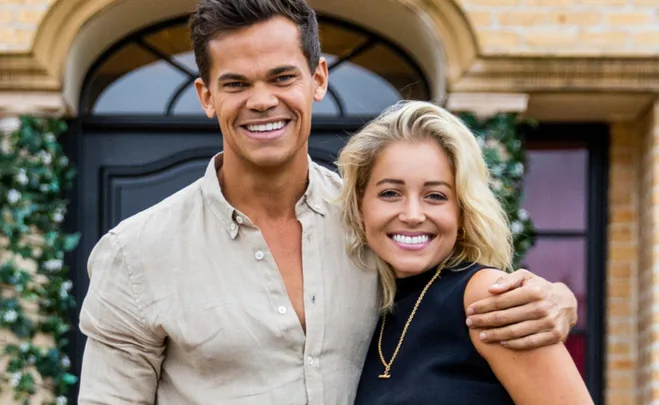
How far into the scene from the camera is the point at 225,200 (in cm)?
227

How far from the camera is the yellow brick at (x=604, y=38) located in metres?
4.21

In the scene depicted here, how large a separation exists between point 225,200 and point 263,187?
0.09 meters

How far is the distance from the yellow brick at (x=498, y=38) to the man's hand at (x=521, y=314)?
7.62 ft

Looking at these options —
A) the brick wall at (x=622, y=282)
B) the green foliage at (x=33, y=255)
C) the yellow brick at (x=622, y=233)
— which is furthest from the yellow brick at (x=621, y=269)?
the green foliage at (x=33, y=255)

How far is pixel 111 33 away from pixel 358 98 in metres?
1.16

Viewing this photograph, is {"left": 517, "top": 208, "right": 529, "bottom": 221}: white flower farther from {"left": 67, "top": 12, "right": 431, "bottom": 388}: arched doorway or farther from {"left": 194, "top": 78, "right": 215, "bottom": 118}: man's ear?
{"left": 194, "top": 78, "right": 215, "bottom": 118}: man's ear

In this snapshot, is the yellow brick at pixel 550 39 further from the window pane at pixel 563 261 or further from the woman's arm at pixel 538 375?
the woman's arm at pixel 538 375

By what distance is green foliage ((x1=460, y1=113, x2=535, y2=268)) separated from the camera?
13.9ft

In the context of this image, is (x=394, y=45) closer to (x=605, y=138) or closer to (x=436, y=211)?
(x=605, y=138)

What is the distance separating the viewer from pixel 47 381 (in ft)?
14.0

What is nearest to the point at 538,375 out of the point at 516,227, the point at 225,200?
the point at 225,200

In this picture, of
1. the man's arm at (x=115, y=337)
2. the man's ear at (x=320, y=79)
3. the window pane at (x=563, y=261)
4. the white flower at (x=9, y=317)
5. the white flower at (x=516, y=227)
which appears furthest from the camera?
the window pane at (x=563, y=261)

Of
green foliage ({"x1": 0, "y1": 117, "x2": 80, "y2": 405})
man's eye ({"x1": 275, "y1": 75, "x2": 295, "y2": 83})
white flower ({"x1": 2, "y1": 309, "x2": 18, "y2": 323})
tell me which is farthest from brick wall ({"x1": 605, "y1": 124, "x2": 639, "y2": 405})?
man's eye ({"x1": 275, "y1": 75, "x2": 295, "y2": 83})

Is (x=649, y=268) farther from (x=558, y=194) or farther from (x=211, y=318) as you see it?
(x=211, y=318)
